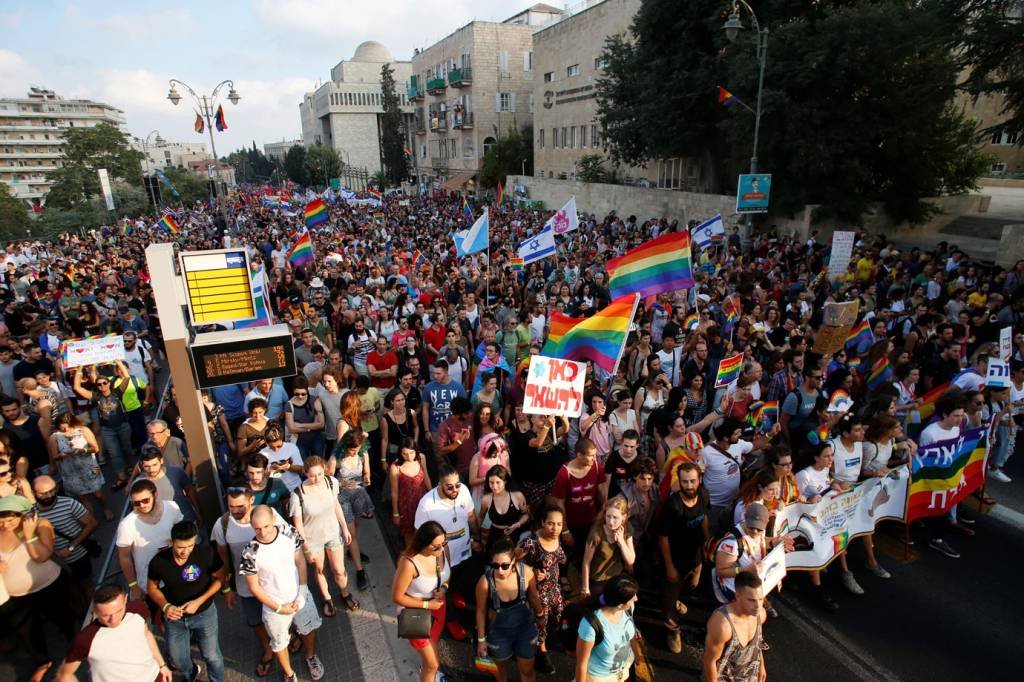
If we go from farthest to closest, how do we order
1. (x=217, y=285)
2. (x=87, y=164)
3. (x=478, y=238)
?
(x=87, y=164) < (x=478, y=238) < (x=217, y=285)

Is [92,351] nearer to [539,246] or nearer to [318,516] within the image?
[318,516]

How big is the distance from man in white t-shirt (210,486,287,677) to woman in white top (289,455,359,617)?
0.37 metres

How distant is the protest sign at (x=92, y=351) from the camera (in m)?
7.09

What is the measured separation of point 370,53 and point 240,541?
114365mm

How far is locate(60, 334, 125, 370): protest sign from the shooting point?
7094 millimetres

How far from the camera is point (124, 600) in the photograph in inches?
138

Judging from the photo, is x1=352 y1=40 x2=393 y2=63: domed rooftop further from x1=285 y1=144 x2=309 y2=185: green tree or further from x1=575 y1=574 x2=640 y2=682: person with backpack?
x1=575 y1=574 x2=640 y2=682: person with backpack

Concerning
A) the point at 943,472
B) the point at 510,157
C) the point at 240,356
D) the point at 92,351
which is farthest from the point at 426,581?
the point at 510,157

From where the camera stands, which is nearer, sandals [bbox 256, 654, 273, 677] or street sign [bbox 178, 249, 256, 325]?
sandals [bbox 256, 654, 273, 677]

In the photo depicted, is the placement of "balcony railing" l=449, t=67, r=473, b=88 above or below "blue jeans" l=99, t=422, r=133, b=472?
above

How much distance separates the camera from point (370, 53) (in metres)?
103

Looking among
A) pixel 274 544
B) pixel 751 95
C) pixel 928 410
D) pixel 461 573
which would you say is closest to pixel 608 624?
pixel 461 573

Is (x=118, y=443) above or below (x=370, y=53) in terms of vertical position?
below

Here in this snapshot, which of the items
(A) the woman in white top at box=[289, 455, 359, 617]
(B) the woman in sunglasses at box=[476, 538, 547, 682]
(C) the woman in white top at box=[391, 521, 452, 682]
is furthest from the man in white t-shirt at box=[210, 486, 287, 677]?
(B) the woman in sunglasses at box=[476, 538, 547, 682]
